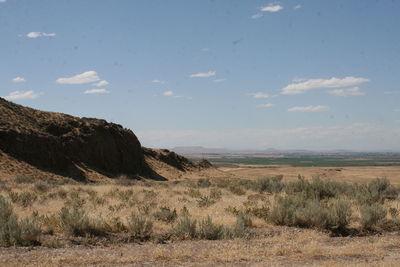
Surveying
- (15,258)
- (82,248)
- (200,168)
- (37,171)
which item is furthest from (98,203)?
(200,168)

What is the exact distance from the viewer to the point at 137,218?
34.7ft

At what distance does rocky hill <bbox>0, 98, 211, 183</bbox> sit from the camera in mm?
38125

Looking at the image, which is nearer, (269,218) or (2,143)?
(269,218)

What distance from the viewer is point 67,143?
43250mm

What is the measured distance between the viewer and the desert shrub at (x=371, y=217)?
39.4 ft

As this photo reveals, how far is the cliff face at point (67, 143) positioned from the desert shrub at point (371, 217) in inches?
1242

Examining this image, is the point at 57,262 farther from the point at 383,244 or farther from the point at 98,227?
the point at 383,244

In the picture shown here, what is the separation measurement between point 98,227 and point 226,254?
3852 millimetres

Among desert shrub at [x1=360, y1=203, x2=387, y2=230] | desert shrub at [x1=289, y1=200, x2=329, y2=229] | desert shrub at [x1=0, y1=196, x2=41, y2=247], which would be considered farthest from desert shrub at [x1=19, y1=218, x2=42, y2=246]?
desert shrub at [x1=360, y1=203, x2=387, y2=230]

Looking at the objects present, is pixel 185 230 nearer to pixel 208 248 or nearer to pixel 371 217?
pixel 208 248

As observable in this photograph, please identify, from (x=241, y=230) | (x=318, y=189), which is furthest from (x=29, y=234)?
(x=318, y=189)

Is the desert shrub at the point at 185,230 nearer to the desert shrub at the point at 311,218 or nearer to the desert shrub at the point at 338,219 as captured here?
the desert shrub at the point at 311,218

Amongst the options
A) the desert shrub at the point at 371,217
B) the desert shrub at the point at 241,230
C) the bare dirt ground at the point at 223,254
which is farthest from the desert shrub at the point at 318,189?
the bare dirt ground at the point at 223,254

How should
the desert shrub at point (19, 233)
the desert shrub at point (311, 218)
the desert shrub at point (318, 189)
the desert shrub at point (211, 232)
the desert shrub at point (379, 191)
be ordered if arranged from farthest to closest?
the desert shrub at point (318, 189)
the desert shrub at point (379, 191)
the desert shrub at point (311, 218)
the desert shrub at point (211, 232)
the desert shrub at point (19, 233)
